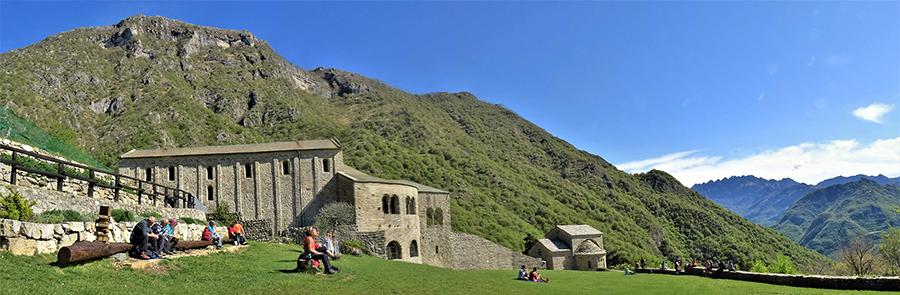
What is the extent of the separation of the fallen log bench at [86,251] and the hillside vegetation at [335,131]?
61.1 meters

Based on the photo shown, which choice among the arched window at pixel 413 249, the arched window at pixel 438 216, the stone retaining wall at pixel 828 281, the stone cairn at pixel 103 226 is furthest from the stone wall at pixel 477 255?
the stone cairn at pixel 103 226

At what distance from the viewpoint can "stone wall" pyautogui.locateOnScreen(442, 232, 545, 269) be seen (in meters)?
44.6

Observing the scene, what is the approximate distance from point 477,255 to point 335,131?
67808 millimetres

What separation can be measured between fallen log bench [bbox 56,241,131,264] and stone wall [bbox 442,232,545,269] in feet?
110

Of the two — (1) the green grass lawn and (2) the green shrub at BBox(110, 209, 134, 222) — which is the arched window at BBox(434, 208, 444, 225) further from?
(2) the green shrub at BBox(110, 209, 134, 222)

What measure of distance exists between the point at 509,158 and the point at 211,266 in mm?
123680

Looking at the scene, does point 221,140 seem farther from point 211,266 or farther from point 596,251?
point 211,266

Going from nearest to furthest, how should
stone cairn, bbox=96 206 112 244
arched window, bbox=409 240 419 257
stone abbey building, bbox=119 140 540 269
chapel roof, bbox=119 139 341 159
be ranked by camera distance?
stone cairn, bbox=96 206 112 244 < arched window, bbox=409 240 419 257 < stone abbey building, bbox=119 140 540 269 < chapel roof, bbox=119 139 341 159

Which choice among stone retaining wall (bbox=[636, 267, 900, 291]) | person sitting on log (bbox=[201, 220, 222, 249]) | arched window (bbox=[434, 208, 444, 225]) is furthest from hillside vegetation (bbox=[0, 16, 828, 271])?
person sitting on log (bbox=[201, 220, 222, 249])

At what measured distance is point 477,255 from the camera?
46000 mm

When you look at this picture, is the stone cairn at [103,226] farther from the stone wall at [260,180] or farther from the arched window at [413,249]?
the arched window at [413,249]

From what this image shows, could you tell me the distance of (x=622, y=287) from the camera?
66.6 ft

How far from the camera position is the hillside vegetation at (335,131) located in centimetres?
8150

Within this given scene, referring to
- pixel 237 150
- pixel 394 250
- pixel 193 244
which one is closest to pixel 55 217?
pixel 193 244
